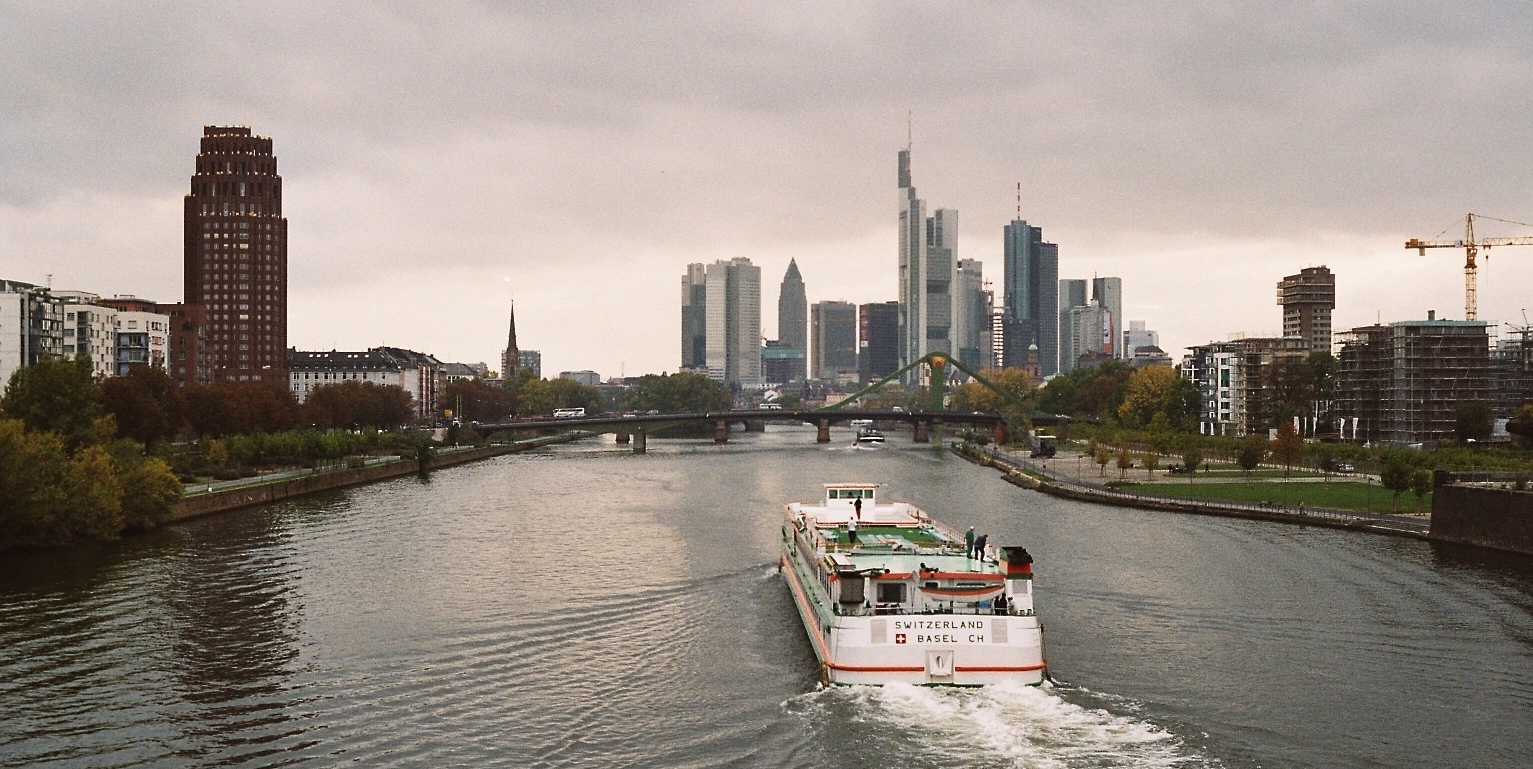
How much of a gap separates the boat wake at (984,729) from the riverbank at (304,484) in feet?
156

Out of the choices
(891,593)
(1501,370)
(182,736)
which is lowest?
(182,736)

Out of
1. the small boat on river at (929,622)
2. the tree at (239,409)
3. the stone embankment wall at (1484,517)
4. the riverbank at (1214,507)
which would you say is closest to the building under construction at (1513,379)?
the riverbank at (1214,507)

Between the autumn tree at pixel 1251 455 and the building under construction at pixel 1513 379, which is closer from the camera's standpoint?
the autumn tree at pixel 1251 455

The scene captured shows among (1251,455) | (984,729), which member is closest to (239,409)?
(1251,455)

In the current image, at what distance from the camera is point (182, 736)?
1075 inches

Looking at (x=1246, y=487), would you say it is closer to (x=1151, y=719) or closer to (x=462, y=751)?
(x=1151, y=719)

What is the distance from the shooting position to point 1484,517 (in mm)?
54750

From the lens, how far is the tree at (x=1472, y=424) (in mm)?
100812

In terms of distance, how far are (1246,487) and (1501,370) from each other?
82.1 metres

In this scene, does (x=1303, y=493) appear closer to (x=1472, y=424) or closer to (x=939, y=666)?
(x=1472, y=424)

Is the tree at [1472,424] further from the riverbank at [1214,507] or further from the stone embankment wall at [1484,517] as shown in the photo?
the stone embankment wall at [1484,517]

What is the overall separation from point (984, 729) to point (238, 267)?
165169 mm

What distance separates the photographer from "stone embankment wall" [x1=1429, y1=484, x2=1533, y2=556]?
53000 millimetres

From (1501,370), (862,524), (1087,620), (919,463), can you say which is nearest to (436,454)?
(919,463)
